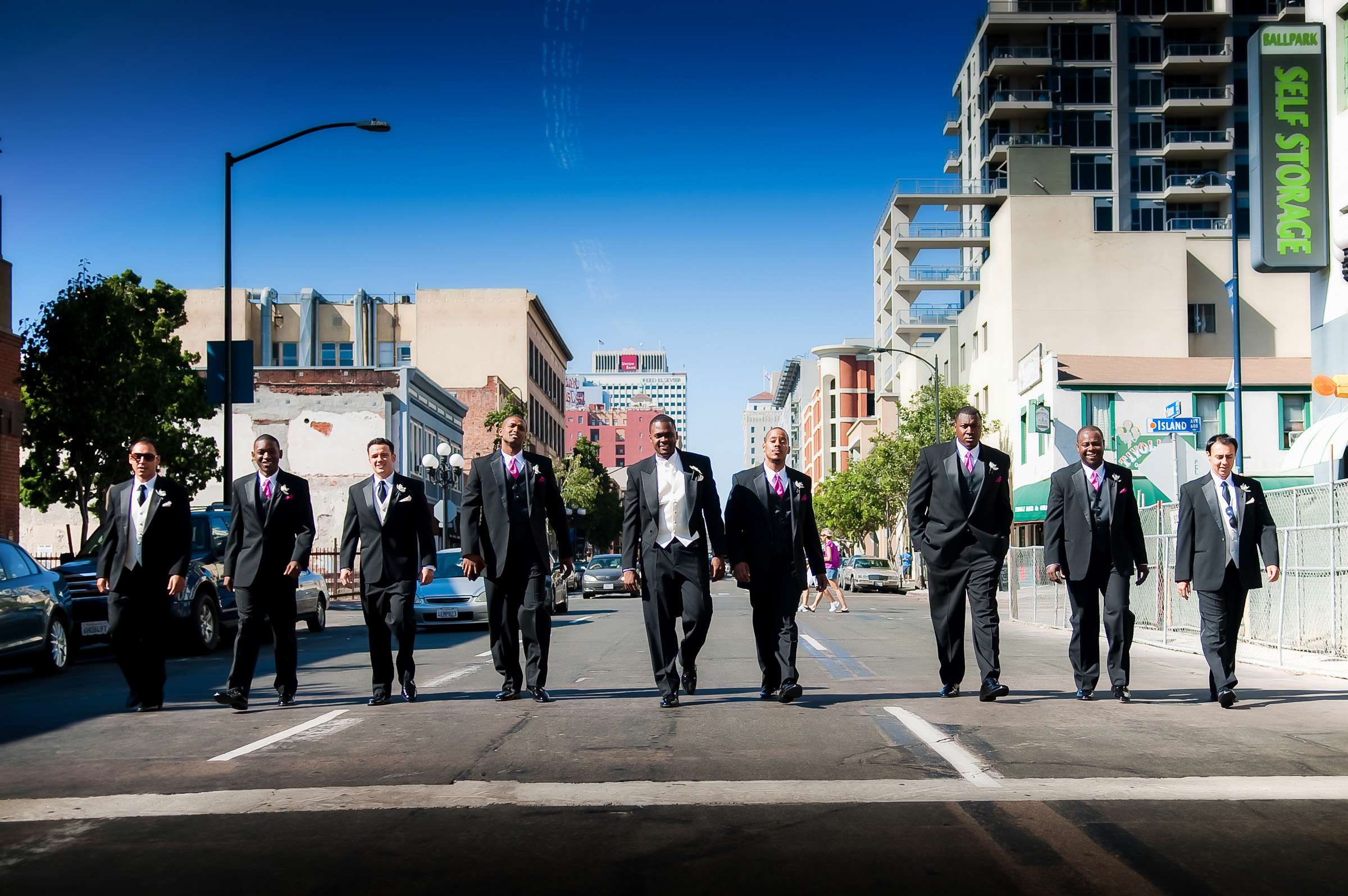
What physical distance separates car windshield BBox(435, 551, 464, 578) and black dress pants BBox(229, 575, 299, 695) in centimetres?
1171

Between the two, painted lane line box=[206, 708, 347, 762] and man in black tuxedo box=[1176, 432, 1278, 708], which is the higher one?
man in black tuxedo box=[1176, 432, 1278, 708]

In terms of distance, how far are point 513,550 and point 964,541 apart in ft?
10.9

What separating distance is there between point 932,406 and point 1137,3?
114ft

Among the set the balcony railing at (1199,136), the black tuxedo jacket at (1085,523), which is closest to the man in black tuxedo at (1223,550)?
the black tuxedo jacket at (1085,523)

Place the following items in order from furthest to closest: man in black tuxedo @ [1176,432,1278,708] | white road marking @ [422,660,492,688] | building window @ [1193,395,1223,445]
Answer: building window @ [1193,395,1223,445] < white road marking @ [422,660,492,688] < man in black tuxedo @ [1176,432,1278,708]

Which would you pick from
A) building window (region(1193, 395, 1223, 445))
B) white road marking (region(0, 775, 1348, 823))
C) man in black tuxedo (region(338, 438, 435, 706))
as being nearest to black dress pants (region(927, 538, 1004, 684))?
white road marking (region(0, 775, 1348, 823))

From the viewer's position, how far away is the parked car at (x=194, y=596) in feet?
49.8

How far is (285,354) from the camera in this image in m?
74.9

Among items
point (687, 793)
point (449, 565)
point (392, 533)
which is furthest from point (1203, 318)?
point (687, 793)

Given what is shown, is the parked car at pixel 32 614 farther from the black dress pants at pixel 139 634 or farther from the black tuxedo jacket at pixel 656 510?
the black tuxedo jacket at pixel 656 510

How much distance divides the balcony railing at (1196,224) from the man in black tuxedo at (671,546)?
67.5 m

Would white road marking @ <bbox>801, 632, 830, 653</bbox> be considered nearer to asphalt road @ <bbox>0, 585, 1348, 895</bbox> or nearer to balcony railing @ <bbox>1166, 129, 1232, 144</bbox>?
asphalt road @ <bbox>0, 585, 1348, 895</bbox>

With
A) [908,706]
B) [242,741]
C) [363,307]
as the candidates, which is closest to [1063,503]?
[908,706]

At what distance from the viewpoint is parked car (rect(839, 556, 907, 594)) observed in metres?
46.8
